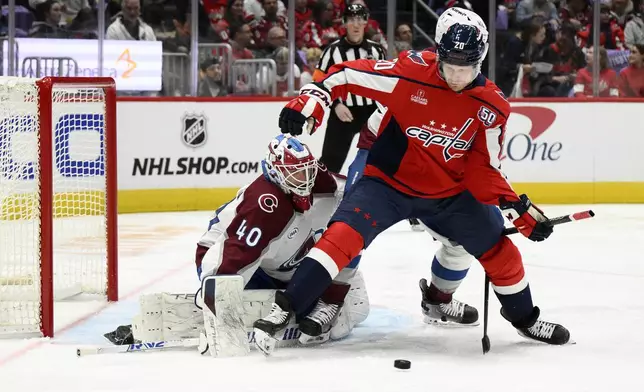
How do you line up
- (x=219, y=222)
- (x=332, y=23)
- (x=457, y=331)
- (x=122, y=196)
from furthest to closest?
(x=332, y=23)
(x=122, y=196)
(x=457, y=331)
(x=219, y=222)

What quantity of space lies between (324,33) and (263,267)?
4851 mm

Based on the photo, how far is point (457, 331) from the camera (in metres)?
3.71

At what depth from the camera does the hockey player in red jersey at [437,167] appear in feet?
10.4

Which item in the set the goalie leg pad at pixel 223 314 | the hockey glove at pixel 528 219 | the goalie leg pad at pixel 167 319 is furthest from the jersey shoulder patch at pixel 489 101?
the goalie leg pad at pixel 167 319

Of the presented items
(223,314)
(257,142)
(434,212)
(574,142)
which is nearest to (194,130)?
(257,142)

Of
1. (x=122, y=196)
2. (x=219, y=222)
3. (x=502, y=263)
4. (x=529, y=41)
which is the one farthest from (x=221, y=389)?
(x=529, y=41)

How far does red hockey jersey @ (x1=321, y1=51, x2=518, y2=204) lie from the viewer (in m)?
3.29

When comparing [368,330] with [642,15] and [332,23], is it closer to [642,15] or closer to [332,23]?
[332,23]

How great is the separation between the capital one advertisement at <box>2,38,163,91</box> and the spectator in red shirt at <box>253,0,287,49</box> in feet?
2.64

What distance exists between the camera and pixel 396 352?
11.0ft

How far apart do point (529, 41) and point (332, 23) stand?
161 centimetres

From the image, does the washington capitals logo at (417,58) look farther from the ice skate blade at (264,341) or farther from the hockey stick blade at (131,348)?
the hockey stick blade at (131,348)

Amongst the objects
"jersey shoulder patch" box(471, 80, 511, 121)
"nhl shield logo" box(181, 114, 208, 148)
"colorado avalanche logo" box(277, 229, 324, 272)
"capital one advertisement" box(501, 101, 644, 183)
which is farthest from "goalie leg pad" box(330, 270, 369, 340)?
"capital one advertisement" box(501, 101, 644, 183)

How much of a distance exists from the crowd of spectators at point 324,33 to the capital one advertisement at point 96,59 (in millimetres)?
60
